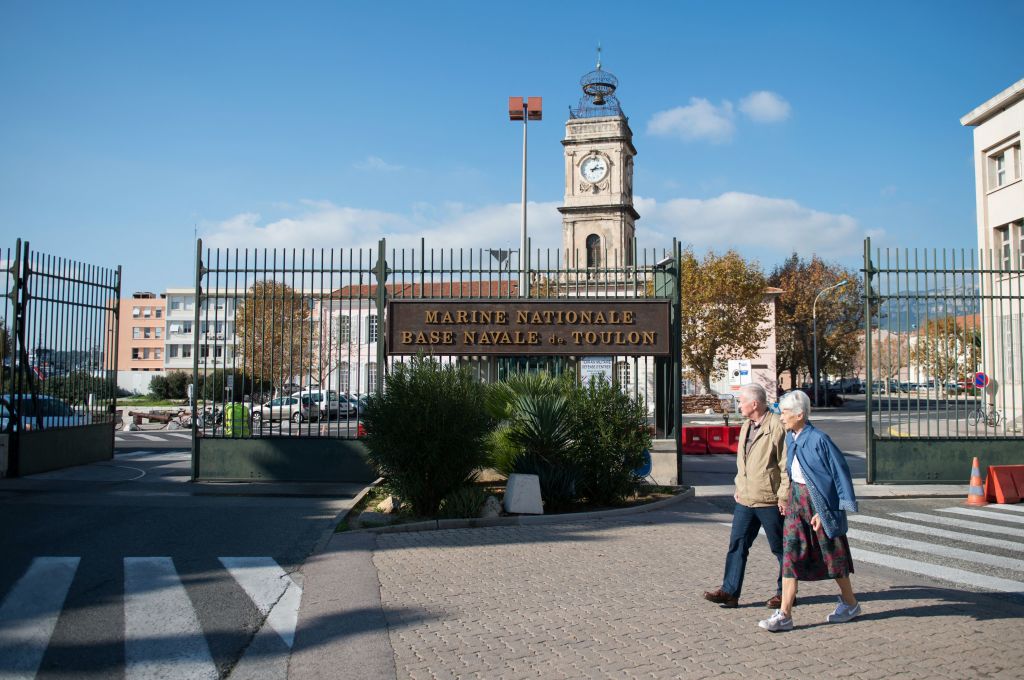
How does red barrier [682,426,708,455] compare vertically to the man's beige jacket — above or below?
below

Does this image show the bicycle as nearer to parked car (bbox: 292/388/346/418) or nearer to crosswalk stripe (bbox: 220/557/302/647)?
parked car (bbox: 292/388/346/418)

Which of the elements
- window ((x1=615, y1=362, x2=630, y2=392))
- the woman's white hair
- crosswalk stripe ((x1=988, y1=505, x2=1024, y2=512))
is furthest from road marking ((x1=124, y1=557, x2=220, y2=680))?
crosswalk stripe ((x1=988, y1=505, x2=1024, y2=512))

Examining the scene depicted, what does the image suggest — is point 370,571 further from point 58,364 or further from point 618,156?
point 618,156

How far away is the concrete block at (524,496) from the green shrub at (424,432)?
0.59m

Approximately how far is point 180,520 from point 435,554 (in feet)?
11.9

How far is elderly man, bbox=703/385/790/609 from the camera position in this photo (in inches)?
228

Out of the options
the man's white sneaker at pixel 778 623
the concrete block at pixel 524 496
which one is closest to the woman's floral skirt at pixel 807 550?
the man's white sneaker at pixel 778 623

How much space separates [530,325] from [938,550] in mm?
6670

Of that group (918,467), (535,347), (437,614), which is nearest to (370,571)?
(437,614)

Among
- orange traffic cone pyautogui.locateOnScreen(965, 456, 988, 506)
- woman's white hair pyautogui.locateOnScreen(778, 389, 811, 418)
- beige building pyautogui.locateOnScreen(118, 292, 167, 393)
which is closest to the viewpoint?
woman's white hair pyautogui.locateOnScreen(778, 389, 811, 418)

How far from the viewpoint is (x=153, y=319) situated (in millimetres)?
89438

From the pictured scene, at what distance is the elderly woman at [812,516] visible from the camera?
5.48 m

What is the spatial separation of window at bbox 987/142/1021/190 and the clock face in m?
39.9

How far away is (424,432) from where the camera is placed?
9406 millimetres
